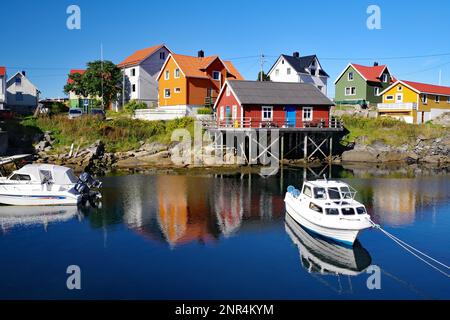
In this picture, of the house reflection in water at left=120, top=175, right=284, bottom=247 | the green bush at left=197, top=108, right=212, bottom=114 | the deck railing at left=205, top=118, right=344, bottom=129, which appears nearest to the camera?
the house reflection in water at left=120, top=175, right=284, bottom=247

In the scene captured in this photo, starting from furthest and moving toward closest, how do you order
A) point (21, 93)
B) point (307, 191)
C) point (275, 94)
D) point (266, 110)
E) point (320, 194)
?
1. point (21, 93)
2. point (275, 94)
3. point (266, 110)
4. point (307, 191)
5. point (320, 194)

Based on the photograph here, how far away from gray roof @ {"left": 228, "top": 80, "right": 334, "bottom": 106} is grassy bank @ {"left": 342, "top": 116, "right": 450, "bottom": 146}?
8.77 meters

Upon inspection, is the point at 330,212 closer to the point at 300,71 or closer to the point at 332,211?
the point at 332,211

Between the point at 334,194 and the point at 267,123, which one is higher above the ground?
the point at 267,123

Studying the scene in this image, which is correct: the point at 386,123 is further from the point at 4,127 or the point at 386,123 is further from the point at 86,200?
the point at 4,127

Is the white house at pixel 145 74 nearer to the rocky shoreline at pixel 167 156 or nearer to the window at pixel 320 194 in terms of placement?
the rocky shoreline at pixel 167 156

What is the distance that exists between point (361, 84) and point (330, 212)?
49083mm

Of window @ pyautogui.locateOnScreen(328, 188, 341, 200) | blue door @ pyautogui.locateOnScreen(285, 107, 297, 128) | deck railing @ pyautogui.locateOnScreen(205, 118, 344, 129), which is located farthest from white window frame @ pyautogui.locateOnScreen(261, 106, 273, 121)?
window @ pyautogui.locateOnScreen(328, 188, 341, 200)

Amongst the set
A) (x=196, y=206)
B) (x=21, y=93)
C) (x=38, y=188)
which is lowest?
(x=196, y=206)

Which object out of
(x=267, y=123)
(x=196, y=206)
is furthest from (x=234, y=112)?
(x=196, y=206)

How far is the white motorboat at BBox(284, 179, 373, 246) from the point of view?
19.2m

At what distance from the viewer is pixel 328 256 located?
18.8 m

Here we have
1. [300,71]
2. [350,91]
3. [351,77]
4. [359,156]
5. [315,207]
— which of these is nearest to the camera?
[315,207]

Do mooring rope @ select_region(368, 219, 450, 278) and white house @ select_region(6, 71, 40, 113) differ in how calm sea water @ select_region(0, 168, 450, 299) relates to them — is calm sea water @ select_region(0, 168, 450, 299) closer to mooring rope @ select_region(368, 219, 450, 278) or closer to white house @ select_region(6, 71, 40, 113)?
mooring rope @ select_region(368, 219, 450, 278)
